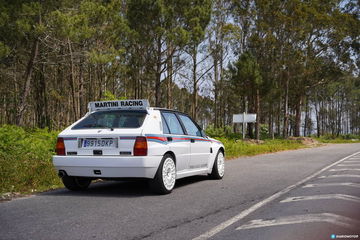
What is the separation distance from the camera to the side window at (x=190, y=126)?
8672mm

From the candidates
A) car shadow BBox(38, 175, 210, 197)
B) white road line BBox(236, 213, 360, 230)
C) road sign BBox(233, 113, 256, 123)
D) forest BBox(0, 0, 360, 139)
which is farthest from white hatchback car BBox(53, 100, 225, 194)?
road sign BBox(233, 113, 256, 123)

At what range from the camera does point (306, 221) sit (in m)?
5.07

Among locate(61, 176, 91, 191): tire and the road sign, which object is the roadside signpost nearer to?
the road sign

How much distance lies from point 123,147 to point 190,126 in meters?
2.42

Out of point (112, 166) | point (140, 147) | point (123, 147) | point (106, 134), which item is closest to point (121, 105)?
point (106, 134)

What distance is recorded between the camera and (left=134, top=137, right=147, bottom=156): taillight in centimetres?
672

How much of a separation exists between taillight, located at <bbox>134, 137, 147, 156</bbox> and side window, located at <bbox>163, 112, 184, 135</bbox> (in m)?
1.13

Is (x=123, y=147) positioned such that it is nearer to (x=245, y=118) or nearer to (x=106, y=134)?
(x=106, y=134)

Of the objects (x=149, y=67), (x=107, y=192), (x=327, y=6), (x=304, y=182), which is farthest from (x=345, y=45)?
(x=107, y=192)

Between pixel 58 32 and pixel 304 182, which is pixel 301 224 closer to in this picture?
pixel 304 182

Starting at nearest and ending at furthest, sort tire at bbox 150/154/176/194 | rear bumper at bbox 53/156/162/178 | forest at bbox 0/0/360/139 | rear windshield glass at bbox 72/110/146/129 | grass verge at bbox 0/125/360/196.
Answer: rear bumper at bbox 53/156/162/178 < tire at bbox 150/154/176/194 < rear windshield glass at bbox 72/110/146/129 < grass verge at bbox 0/125/360/196 < forest at bbox 0/0/360/139

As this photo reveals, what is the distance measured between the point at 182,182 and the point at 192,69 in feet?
110

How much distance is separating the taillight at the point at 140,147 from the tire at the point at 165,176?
46 centimetres

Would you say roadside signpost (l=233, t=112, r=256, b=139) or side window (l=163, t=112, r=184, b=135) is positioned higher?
roadside signpost (l=233, t=112, r=256, b=139)
